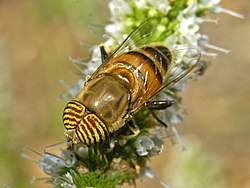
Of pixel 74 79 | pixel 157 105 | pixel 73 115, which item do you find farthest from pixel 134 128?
pixel 74 79

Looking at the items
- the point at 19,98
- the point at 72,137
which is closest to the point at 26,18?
the point at 19,98

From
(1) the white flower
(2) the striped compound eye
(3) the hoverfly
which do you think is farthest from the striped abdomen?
(1) the white flower

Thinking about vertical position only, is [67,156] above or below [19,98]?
above

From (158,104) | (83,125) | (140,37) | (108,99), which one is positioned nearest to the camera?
(83,125)

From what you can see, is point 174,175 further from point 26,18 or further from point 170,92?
point 26,18

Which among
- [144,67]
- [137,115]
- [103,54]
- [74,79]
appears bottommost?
[74,79]

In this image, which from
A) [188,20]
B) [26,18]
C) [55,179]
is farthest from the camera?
[26,18]

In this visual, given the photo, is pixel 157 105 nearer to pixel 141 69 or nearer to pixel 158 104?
pixel 158 104

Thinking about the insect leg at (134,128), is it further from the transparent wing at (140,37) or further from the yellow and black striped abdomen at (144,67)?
the transparent wing at (140,37)
